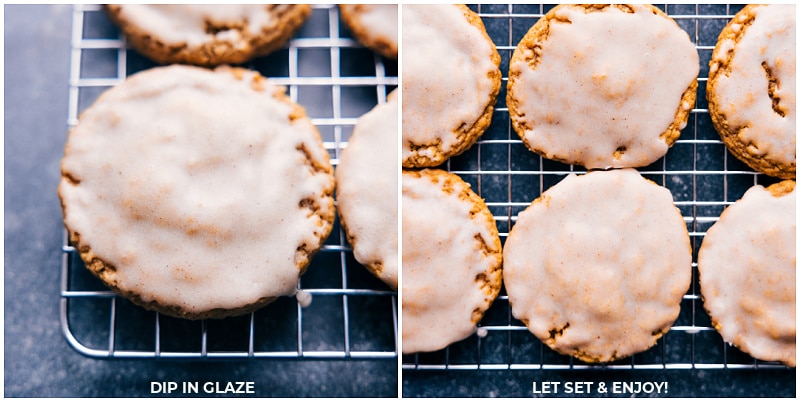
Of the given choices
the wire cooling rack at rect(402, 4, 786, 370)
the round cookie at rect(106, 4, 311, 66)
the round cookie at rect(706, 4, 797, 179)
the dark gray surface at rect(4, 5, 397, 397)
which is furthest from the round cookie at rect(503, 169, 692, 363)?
the round cookie at rect(106, 4, 311, 66)

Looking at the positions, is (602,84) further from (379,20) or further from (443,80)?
(379,20)

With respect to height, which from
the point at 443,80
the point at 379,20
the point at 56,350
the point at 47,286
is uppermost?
the point at 379,20

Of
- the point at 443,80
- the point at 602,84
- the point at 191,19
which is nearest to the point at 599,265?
the point at 602,84

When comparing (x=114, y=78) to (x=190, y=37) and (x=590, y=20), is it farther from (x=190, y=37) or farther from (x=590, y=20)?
(x=590, y=20)

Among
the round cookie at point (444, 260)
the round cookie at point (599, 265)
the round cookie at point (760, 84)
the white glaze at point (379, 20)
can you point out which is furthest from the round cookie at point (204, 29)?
the round cookie at point (760, 84)

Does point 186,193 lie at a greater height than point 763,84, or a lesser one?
lesser

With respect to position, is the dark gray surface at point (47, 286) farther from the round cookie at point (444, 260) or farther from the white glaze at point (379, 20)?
the white glaze at point (379, 20)

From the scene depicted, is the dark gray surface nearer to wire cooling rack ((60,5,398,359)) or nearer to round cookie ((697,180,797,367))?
wire cooling rack ((60,5,398,359))

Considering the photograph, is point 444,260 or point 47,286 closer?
point 444,260
